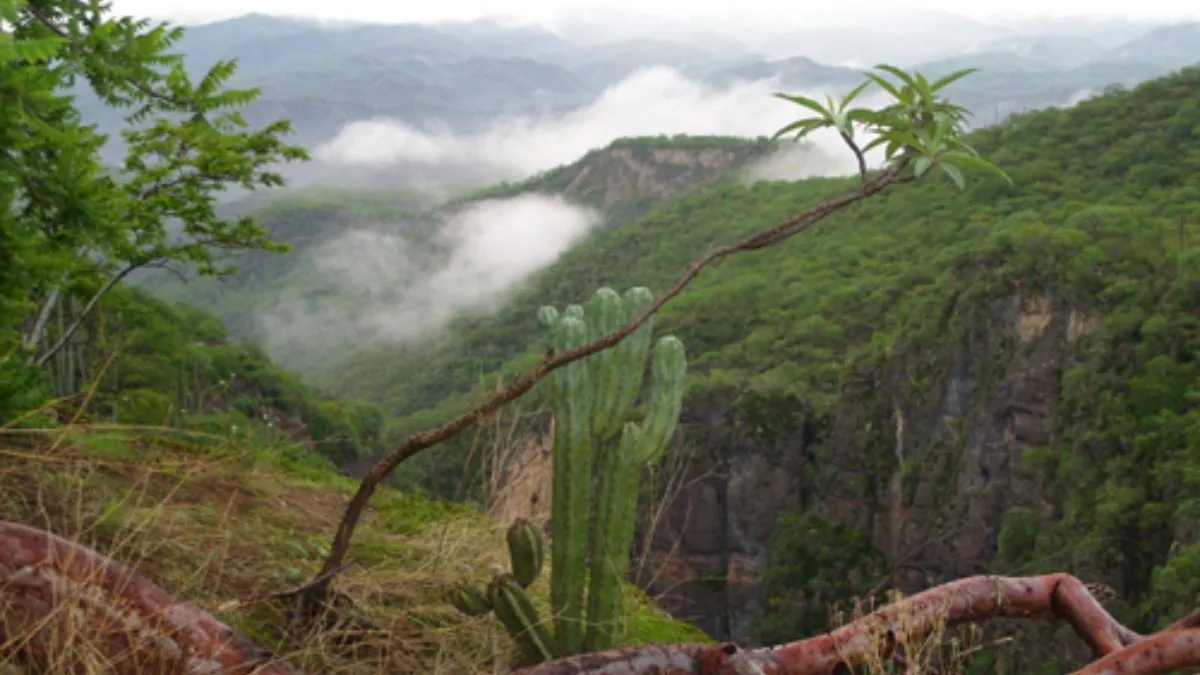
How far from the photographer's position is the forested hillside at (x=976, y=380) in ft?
97.8

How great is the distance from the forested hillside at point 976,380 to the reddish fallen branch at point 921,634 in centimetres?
1735

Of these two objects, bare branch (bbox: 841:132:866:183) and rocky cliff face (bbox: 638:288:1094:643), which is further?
rocky cliff face (bbox: 638:288:1094:643)

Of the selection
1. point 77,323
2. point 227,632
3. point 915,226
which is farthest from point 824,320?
point 227,632

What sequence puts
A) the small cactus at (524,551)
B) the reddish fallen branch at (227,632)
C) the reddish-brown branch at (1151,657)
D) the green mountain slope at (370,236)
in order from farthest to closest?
the green mountain slope at (370,236)
the small cactus at (524,551)
the reddish fallen branch at (227,632)
the reddish-brown branch at (1151,657)

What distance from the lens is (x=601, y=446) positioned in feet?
12.8

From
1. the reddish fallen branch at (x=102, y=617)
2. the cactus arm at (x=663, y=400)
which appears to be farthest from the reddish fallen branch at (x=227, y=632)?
the cactus arm at (x=663, y=400)

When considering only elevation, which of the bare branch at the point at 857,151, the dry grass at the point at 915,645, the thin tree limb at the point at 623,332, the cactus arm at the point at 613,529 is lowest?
the cactus arm at the point at 613,529

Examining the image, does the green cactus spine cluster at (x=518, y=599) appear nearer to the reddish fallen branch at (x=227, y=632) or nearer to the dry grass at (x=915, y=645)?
the reddish fallen branch at (x=227, y=632)

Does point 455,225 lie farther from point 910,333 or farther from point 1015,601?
point 1015,601

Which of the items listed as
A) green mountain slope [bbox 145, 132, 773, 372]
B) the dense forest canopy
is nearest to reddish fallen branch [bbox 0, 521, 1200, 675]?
the dense forest canopy

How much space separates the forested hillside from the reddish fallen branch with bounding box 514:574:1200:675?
1735 centimetres

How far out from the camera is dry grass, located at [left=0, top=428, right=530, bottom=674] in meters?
2.79

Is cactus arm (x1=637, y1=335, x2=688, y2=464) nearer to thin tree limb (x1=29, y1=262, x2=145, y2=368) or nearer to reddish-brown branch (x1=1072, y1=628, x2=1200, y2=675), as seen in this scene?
reddish-brown branch (x1=1072, y1=628, x2=1200, y2=675)

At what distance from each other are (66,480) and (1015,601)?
103 inches
